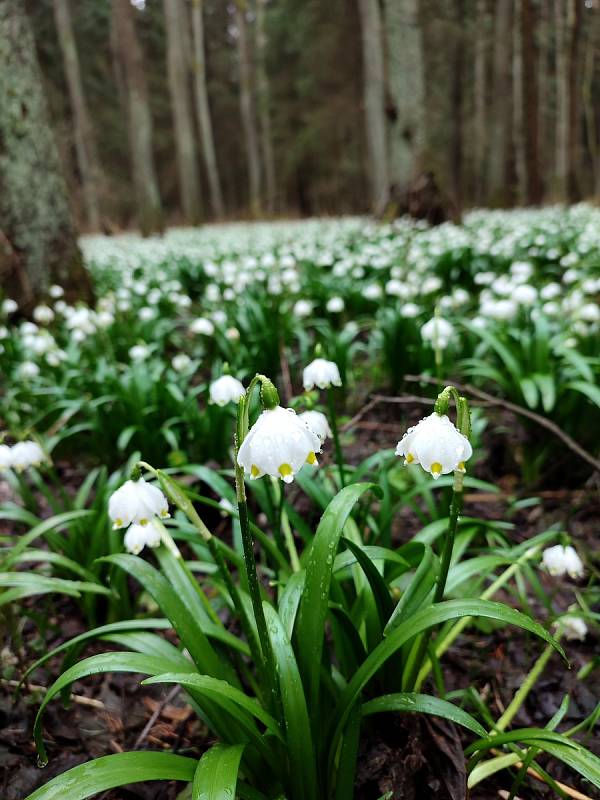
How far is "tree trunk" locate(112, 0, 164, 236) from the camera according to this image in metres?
13.7

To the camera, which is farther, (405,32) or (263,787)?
(405,32)

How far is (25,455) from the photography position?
1.98 metres

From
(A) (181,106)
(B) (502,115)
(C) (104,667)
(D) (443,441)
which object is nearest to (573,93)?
(B) (502,115)

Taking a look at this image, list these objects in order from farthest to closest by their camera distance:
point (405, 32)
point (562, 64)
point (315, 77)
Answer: point (315, 77) < point (562, 64) < point (405, 32)

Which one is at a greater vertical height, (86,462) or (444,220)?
(444,220)

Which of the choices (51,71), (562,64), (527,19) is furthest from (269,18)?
(527,19)

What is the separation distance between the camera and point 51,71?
20.9 meters

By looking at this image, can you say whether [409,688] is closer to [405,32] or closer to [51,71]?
[405,32]

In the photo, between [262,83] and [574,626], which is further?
[262,83]

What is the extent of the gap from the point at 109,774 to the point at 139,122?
1533 centimetres

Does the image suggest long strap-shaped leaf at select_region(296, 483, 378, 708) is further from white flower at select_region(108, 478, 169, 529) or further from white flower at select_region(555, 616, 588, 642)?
white flower at select_region(555, 616, 588, 642)

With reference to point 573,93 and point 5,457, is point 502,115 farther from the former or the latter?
point 5,457

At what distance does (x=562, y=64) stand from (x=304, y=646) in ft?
60.9

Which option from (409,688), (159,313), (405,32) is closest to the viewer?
(409,688)
